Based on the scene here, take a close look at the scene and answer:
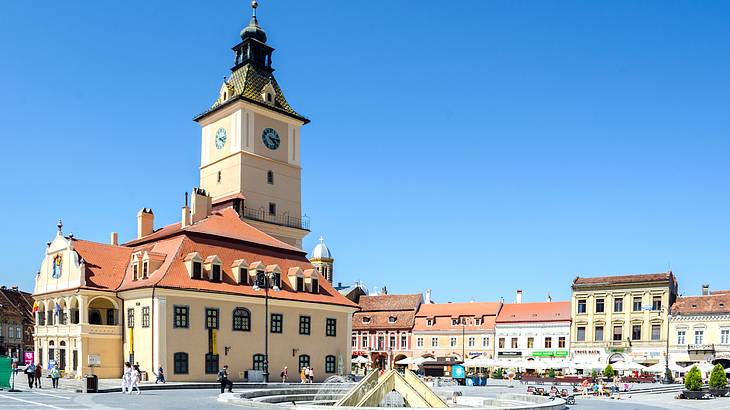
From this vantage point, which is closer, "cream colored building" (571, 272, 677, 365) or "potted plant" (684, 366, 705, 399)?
"potted plant" (684, 366, 705, 399)

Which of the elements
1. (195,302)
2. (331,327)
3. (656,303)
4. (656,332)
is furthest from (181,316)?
(656,303)

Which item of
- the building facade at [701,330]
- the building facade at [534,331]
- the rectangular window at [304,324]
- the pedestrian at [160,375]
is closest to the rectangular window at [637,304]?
the building facade at [701,330]

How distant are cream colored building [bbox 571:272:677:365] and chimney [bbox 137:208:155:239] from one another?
4150 centimetres

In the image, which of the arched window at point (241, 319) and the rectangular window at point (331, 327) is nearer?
the arched window at point (241, 319)

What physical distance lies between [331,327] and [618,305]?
112 feet

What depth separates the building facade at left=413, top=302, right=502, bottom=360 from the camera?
81188mm

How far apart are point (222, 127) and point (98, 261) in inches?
751

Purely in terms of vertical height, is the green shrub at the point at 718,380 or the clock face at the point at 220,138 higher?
the clock face at the point at 220,138

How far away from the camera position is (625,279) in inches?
2901

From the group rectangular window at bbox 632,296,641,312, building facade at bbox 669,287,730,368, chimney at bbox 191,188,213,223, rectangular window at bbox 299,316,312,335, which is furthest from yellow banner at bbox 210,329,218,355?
building facade at bbox 669,287,730,368

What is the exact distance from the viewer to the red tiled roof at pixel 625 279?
235 feet

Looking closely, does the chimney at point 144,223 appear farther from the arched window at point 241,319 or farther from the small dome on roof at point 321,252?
the small dome on roof at point 321,252

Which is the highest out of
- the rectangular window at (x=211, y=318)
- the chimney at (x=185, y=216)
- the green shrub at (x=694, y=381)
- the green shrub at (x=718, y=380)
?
the chimney at (x=185, y=216)

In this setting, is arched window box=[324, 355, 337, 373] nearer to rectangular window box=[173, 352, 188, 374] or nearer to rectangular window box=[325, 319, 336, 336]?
rectangular window box=[325, 319, 336, 336]
